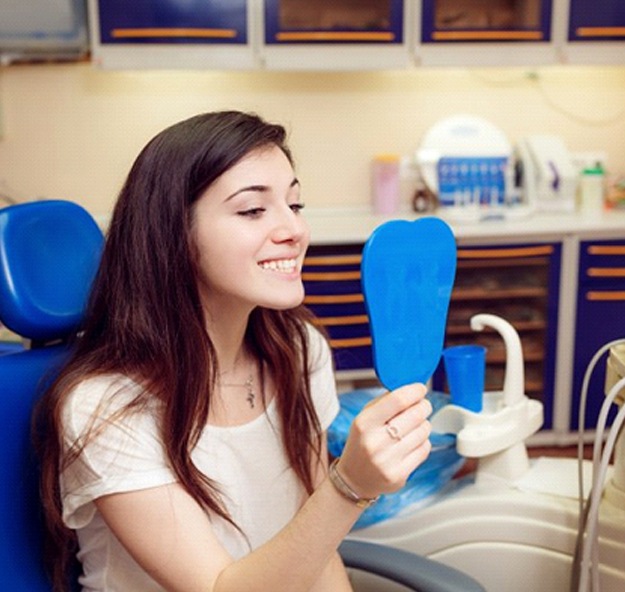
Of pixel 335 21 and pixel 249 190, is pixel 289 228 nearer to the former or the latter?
pixel 249 190

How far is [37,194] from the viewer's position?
3607 mm

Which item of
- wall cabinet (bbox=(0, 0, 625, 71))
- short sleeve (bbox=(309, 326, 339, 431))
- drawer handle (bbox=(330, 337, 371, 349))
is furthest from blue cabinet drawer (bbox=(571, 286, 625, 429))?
short sleeve (bbox=(309, 326, 339, 431))

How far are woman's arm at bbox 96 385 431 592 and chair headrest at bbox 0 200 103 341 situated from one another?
32 centimetres

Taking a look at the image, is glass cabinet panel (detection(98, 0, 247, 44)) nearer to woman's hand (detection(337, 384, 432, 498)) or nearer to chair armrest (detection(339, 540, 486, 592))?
chair armrest (detection(339, 540, 486, 592))

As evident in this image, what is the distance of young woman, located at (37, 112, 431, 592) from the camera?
3.51ft

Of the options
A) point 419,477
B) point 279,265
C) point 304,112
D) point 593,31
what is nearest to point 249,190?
point 279,265

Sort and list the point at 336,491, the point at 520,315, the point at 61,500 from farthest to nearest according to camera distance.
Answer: the point at 520,315, the point at 61,500, the point at 336,491

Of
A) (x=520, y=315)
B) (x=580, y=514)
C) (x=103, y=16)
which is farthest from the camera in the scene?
(x=520, y=315)

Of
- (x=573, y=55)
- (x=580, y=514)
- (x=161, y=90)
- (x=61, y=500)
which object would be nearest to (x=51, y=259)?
(x=61, y=500)

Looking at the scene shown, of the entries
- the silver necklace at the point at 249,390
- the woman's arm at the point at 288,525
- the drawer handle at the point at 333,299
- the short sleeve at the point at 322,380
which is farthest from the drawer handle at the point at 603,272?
the woman's arm at the point at 288,525

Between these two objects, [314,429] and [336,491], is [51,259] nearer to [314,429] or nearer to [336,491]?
[314,429]

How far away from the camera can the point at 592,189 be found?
11.9 feet

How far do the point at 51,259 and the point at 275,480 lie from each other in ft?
1.57

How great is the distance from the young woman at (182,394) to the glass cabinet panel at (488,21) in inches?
90.0
